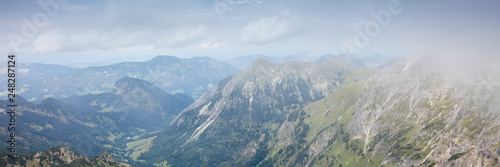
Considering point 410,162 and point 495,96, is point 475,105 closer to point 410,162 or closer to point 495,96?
point 495,96

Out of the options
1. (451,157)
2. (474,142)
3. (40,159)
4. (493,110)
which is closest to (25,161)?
(40,159)

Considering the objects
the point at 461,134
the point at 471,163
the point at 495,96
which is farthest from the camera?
the point at 495,96

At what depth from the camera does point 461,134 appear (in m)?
180

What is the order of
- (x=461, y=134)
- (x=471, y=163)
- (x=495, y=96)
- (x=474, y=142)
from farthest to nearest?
(x=495, y=96), (x=461, y=134), (x=474, y=142), (x=471, y=163)

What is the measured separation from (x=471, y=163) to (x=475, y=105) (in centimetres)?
8093

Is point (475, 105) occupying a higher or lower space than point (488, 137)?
→ higher

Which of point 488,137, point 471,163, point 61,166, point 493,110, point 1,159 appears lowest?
point 61,166

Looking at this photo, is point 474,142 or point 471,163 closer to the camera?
point 471,163

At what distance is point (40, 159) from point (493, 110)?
358m

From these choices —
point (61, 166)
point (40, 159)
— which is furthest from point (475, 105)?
point (40, 159)

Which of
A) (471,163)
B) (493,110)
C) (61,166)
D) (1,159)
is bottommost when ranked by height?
(61,166)

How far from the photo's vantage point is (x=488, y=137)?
508 ft

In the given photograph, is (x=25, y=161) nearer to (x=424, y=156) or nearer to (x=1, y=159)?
(x=1, y=159)

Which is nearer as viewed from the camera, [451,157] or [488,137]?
[488,137]
